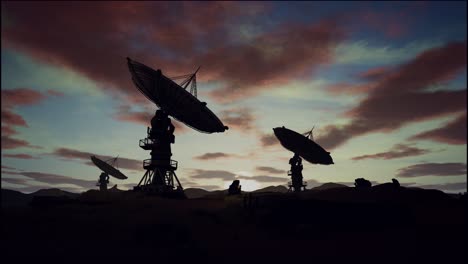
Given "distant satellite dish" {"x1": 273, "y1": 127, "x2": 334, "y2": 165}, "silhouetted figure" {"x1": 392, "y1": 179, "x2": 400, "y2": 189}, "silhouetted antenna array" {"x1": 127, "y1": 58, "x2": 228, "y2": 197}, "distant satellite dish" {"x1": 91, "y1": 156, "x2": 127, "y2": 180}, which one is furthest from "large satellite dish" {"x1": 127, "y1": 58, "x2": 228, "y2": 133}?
"distant satellite dish" {"x1": 91, "y1": 156, "x2": 127, "y2": 180}

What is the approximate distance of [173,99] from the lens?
49.9 metres

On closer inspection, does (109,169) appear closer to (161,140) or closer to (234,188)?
(161,140)

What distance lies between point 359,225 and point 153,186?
1259 inches

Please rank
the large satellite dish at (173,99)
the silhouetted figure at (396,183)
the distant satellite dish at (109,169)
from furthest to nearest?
the distant satellite dish at (109,169) → the large satellite dish at (173,99) → the silhouetted figure at (396,183)

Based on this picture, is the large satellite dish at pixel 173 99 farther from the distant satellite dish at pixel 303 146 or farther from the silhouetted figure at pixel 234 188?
the distant satellite dish at pixel 303 146

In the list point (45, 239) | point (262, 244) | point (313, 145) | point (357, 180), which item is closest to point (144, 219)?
point (45, 239)

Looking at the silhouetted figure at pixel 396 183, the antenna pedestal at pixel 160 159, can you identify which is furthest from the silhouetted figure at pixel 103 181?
the silhouetted figure at pixel 396 183

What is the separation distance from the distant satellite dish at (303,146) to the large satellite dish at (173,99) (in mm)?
18831

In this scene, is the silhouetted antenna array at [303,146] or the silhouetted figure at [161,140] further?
the silhouetted antenna array at [303,146]

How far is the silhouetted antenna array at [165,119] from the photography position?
156 feet

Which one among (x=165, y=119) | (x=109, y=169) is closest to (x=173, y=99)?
(x=165, y=119)

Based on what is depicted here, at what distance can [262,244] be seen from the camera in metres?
27.4

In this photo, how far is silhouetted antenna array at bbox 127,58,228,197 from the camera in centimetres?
4762

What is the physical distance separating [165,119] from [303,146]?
2902cm
